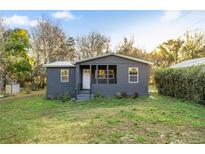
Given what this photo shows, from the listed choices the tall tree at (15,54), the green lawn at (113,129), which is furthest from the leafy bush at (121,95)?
the tall tree at (15,54)

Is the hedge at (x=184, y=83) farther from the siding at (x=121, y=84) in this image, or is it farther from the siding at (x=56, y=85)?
the siding at (x=56, y=85)

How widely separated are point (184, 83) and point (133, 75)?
11.6 feet

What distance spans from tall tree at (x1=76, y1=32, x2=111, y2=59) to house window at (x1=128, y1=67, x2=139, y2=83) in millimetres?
16274

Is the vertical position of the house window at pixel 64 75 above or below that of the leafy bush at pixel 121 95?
above

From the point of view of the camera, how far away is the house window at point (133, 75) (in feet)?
50.3

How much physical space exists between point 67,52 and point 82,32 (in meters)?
4.67

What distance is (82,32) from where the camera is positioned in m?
32.6

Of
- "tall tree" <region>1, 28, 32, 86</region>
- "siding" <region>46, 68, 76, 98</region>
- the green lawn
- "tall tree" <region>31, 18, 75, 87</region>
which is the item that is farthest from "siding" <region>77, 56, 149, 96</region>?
"tall tree" <region>31, 18, 75, 87</region>

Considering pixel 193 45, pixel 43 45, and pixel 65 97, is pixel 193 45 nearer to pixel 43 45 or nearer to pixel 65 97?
pixel 43 45

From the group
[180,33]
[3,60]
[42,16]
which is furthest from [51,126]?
[180,33]

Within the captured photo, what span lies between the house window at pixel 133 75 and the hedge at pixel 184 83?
2599 mm
